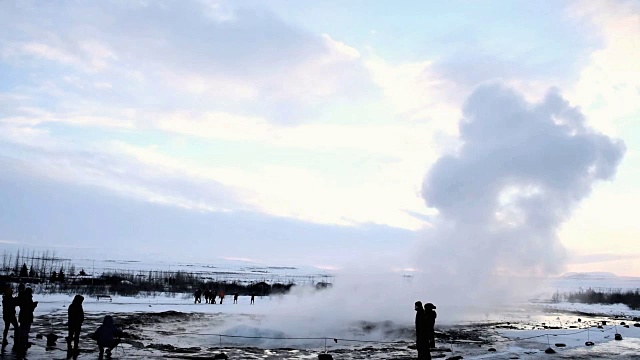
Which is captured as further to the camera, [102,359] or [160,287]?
[160,287]

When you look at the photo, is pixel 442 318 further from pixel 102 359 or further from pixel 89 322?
pixel 102 359

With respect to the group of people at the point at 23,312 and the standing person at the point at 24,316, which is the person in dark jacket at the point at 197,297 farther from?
the standing person at the point at 24,316

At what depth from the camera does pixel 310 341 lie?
23781mm

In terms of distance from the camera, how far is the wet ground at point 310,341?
1852 centimetres

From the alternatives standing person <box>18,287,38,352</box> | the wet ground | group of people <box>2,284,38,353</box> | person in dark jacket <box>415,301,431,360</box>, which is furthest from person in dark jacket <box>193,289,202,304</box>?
person in dark jacket <box>415,301,431,360</box>

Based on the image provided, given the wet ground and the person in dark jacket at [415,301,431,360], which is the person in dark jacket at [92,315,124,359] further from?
the person in dark jacket at [415,301,431,360]

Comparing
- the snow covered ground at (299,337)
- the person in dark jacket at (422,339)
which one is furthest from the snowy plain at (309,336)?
the person in dark jacket at (422,339)

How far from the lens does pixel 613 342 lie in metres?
24.7

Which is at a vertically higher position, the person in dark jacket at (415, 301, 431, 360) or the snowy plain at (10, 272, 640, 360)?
the person in dark jacket at (415, 301, 431, 360)

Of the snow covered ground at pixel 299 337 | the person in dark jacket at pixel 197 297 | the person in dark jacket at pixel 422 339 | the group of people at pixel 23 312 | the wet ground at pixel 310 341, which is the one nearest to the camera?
the group of people at pixel 23 312

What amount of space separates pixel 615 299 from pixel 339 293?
147 ft

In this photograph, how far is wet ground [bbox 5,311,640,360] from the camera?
18.5 metres

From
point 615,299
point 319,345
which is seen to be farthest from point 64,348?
point 615,299

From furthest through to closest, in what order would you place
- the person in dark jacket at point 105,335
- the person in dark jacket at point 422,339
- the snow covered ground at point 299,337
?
1. the snow covered ground at point 299,337
2. the person in dark jacket at point 105,335
3. the person in dark jacket at point 422,339
